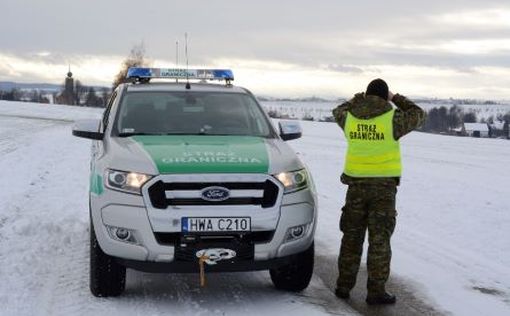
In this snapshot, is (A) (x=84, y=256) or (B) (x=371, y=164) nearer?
(B) (x=371, y=164)

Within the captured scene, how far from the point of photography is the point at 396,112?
5.61 metres

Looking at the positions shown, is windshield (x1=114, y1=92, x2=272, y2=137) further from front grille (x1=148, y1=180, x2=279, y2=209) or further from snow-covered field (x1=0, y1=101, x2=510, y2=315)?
snow-covered field (x1=0, y1=101, x2=510, y2=315)

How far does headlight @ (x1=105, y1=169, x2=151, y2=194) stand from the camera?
16.6 feet

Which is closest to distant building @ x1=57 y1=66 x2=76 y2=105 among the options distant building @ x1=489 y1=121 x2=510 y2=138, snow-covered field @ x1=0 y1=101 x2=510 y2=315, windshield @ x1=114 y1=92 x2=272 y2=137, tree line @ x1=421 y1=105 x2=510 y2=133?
tree line @ x1=421 y1=105 x2=510 y2=133

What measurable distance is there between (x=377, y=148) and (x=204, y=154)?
141 centimetres

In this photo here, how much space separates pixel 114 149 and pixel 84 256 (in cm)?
184

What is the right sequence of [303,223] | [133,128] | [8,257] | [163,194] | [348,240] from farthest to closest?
[8,257], [133,128], [348,240], [303,223], [163,194]

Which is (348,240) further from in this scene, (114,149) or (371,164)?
(114,149)

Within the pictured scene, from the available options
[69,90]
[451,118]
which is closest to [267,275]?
[69,90]

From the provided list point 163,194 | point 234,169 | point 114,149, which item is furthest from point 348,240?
point 114,149

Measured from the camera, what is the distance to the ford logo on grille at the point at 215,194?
5043 millimetres

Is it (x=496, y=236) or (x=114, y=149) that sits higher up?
(x=114, y=149)

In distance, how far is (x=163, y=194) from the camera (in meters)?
5.03

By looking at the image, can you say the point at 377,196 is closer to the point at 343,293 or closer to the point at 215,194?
the point at 343,293
